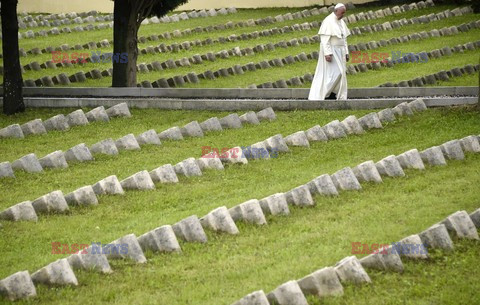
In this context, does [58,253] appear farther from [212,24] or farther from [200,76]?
[212,24]

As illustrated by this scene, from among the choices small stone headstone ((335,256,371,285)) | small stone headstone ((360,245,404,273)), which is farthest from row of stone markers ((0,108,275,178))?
small stone headstone ((335,256,371,285))

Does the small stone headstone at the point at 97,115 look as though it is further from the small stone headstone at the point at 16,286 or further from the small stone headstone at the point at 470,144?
the small stone headstone at the point at 16,286

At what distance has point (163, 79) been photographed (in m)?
26.1

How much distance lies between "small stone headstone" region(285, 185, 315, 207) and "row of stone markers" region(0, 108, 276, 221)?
2.27 m

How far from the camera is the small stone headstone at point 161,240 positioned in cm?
1248

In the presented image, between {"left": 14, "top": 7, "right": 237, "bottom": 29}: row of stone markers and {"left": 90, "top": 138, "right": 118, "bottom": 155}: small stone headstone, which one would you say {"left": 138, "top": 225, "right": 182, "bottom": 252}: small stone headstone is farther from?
{"left": 14, "top": 7, "right": 237, "bottom": 29}: row of stone markers

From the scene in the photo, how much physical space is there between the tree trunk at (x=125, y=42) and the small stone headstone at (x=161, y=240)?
12.8 m


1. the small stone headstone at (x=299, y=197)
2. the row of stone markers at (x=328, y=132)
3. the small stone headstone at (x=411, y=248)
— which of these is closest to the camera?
the small stone headstone at (x=411, y=248)

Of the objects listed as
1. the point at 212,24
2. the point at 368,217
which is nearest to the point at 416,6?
the point at 212,24

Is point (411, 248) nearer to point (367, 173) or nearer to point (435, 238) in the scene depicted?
point (435, 238)

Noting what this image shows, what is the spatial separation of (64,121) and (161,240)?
28.3 feet

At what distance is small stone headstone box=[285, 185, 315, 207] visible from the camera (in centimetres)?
1430

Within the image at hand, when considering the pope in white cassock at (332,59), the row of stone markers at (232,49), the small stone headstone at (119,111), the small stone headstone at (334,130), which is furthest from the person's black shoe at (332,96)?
the row of stone markers at (232,49)

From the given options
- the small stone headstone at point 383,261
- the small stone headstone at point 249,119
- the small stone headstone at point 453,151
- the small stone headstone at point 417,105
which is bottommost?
the small stone headstone at point 383,261
